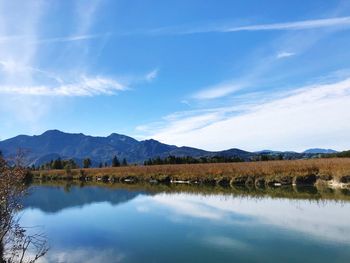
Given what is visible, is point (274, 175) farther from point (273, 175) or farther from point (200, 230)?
point (200, 230)

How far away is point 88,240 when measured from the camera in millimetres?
16188

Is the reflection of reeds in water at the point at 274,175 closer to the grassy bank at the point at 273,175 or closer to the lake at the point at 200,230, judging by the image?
the grassy bank at the point at 273,175

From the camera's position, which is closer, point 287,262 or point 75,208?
point 287,262

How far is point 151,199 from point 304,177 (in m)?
12.2

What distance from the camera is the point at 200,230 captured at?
17516 mm

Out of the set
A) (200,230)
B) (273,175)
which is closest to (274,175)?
(273,175)

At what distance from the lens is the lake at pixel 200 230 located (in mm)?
13219

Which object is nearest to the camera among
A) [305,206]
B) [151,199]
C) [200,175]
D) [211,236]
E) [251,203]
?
[211,236]

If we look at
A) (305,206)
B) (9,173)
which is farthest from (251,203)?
(9,173)

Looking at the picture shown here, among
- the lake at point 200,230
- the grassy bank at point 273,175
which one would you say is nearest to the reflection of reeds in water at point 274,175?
the grassy bank at point 273,175

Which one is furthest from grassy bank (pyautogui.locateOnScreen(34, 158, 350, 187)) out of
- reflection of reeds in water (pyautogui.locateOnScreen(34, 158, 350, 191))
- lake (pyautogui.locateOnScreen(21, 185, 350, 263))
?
lake (pyautogui.locateOnScreen(21, 185, 350, 263))

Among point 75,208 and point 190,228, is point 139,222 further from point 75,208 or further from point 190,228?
point 75,208

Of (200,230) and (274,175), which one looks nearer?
(200,230)

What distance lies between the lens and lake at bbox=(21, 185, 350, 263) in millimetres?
13219
